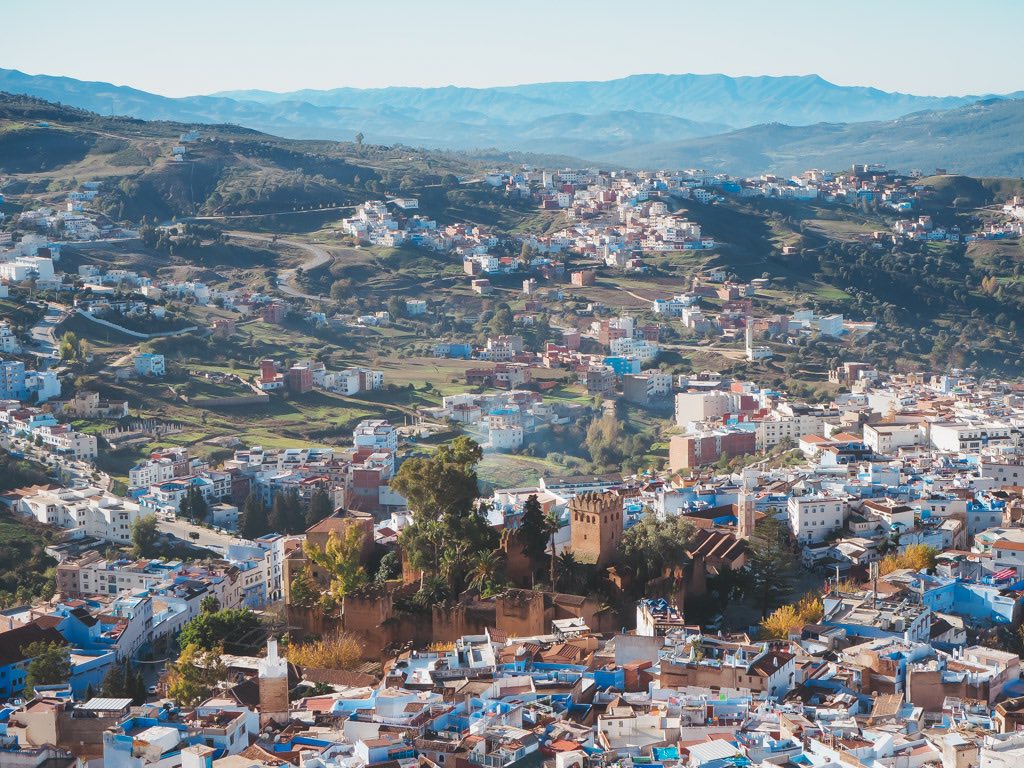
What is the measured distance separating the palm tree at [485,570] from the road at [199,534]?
8.30 meters

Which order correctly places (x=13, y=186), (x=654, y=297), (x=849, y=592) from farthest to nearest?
(x=13, y=186) < (x=654, y=297) < (x=849, y=592)

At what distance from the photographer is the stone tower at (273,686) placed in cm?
1347

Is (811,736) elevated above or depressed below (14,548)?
above

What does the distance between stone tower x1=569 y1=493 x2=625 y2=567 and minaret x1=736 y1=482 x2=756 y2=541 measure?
259 cm

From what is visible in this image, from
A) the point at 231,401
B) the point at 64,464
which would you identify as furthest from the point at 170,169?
the point at 64,464

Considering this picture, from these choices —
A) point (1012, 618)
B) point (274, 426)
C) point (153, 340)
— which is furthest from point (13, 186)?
point (1012, 618)

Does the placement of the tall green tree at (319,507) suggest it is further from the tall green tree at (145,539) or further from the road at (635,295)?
the road at (635,295)

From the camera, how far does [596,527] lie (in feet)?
54.7

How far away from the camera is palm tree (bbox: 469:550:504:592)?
16.4 m

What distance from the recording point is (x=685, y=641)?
1447 cm

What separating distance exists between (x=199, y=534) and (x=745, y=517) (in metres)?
9.65

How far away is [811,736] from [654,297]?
3751 cm

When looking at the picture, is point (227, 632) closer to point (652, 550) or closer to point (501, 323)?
point (652, 550)

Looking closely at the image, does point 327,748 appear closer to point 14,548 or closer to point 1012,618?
point 1012,618
